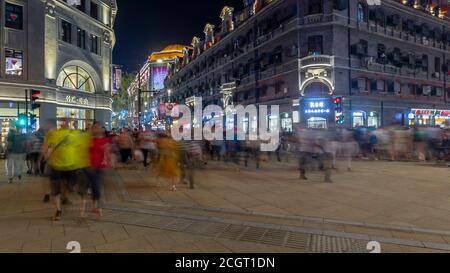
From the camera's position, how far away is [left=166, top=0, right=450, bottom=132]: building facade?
89.8ft

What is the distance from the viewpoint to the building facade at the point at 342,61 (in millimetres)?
27359

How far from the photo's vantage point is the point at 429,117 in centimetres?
3578

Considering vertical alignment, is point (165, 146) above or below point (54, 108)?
below

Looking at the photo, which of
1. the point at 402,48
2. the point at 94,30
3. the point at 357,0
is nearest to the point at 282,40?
the point at 357,0

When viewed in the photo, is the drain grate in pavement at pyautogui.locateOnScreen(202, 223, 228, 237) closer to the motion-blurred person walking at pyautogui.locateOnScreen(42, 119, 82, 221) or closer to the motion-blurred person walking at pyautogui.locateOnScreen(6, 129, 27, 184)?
the motion-blurred person walking at pyautogui.locateOnScreen(42, 119, 82, 221)

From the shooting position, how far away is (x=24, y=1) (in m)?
21.5

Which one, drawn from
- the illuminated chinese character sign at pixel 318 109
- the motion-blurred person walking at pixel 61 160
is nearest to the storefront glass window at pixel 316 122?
the illuminated chinese character sign at pixel 318 109

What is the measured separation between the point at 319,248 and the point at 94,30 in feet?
98.6

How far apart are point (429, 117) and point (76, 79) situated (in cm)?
3729

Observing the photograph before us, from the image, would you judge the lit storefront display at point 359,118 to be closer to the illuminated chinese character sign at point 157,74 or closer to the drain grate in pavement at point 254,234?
the drain grate in pavement at point 254,234

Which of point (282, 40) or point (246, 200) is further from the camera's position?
point (282, 40)

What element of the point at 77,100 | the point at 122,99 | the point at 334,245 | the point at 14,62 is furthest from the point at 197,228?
the point at 122,99

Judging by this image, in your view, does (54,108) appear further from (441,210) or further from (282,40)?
(441,210)

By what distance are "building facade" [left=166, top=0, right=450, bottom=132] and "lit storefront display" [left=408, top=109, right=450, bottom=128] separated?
4.5 inches
